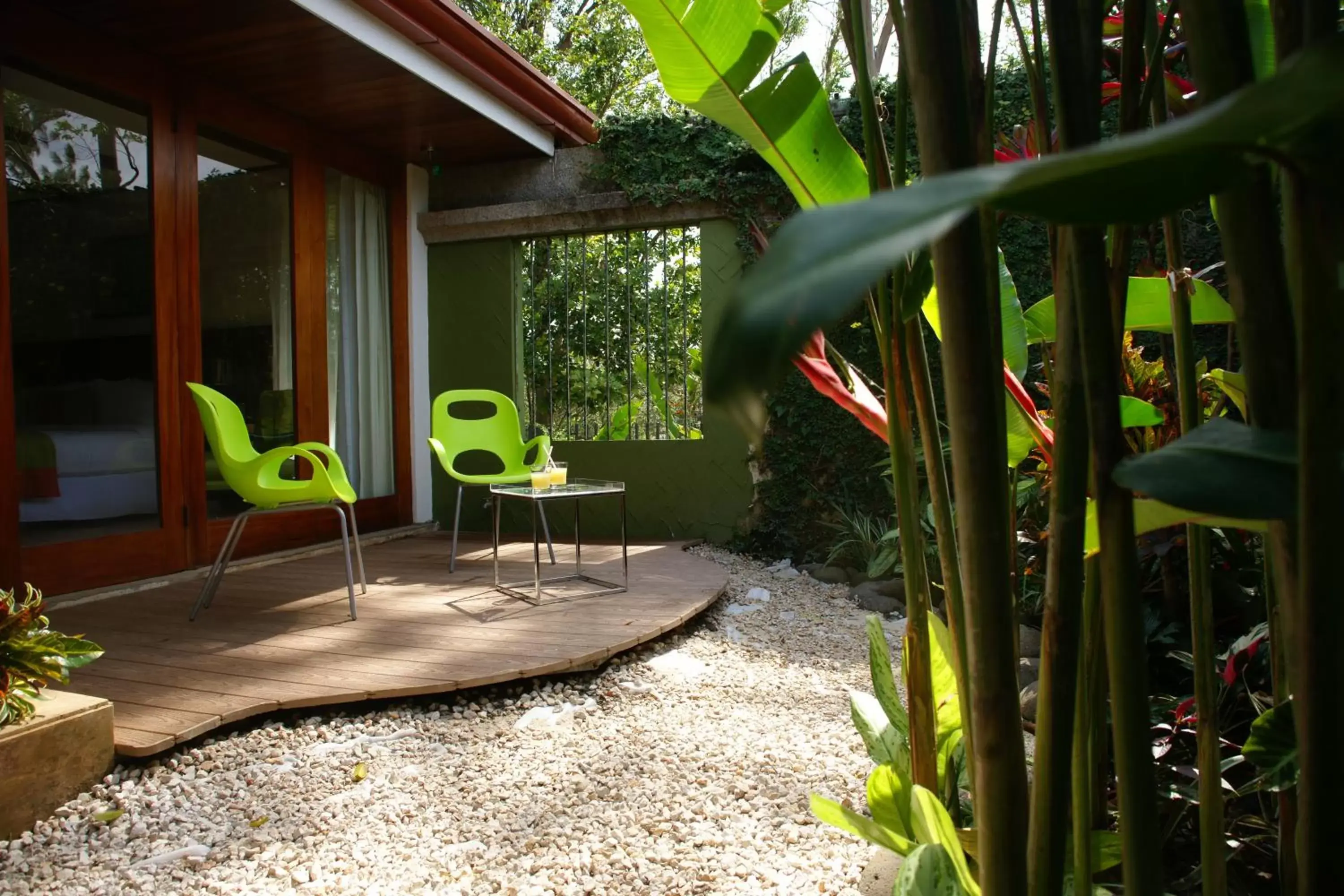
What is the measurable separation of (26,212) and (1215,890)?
4126 millimetres

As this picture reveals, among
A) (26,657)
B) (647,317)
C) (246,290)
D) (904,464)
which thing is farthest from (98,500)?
(904,464)

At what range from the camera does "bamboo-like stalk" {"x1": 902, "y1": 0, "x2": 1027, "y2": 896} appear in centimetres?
42

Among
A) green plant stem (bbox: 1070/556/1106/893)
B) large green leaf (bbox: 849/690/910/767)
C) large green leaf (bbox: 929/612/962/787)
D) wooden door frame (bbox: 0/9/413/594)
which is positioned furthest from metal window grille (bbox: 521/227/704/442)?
green plant stem (bbox: 1070/556/1106/893)

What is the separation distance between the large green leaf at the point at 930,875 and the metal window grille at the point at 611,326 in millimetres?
4547

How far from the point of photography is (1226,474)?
31cm

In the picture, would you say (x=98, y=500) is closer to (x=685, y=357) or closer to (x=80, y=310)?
(x=80, y=310)

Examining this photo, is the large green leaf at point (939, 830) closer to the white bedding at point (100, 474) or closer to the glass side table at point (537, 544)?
the glass side table at point (537, 544)

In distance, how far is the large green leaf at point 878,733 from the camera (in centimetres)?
110

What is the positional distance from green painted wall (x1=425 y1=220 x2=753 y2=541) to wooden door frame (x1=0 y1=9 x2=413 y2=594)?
77 centimetres

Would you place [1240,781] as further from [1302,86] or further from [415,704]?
[415,704]

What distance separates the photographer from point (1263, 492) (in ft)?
1.00

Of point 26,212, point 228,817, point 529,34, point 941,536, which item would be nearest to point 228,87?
point 26,212

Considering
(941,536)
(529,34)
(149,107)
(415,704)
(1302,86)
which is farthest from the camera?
(529,34)

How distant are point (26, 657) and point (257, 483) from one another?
150cm
